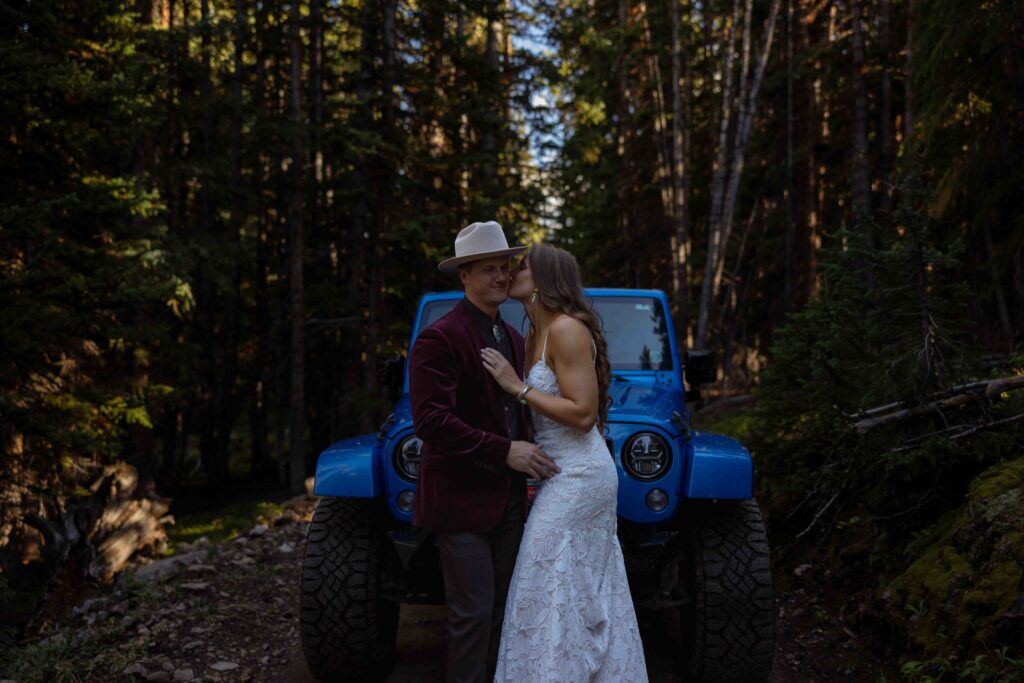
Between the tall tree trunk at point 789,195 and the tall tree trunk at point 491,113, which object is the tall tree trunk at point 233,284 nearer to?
the tall tree trunk at point 491,113

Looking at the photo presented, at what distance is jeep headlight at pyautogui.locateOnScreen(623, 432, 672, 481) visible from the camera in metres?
4.27

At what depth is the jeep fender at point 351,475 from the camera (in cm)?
426

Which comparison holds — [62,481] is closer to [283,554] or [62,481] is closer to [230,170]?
[283,554]

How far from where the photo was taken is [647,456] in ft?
14.1

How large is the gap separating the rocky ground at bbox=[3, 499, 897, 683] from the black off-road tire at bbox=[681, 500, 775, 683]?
51 cm

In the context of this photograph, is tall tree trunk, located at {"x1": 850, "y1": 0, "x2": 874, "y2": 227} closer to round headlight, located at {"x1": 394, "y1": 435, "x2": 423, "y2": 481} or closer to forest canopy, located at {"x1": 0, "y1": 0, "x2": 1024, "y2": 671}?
forest canopy, located at {"x1": 0, "y1": 0, "x2": 1024, "y2": 671}

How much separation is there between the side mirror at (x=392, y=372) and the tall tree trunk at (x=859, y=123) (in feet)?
25.6

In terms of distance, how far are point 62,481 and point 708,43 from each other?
61.9 ft

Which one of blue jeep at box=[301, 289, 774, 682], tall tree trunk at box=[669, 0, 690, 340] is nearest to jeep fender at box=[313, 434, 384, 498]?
blue jeep at box=[301, 289, 774, 682]

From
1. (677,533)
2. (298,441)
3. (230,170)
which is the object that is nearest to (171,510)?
(298,441)

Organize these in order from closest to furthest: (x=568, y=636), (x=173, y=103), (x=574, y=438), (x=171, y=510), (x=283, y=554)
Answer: (x=568, y=636) → (x=574, y=438) → (x=283, y=554) → (x=173, y=103) → (x=171, y=510)

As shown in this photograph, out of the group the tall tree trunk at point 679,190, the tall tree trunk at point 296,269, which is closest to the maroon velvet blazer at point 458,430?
the tall tree trunk at point 296,269

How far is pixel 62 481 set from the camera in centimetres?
848

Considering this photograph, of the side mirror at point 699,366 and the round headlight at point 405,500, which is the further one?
the side mirror at point 699,366
